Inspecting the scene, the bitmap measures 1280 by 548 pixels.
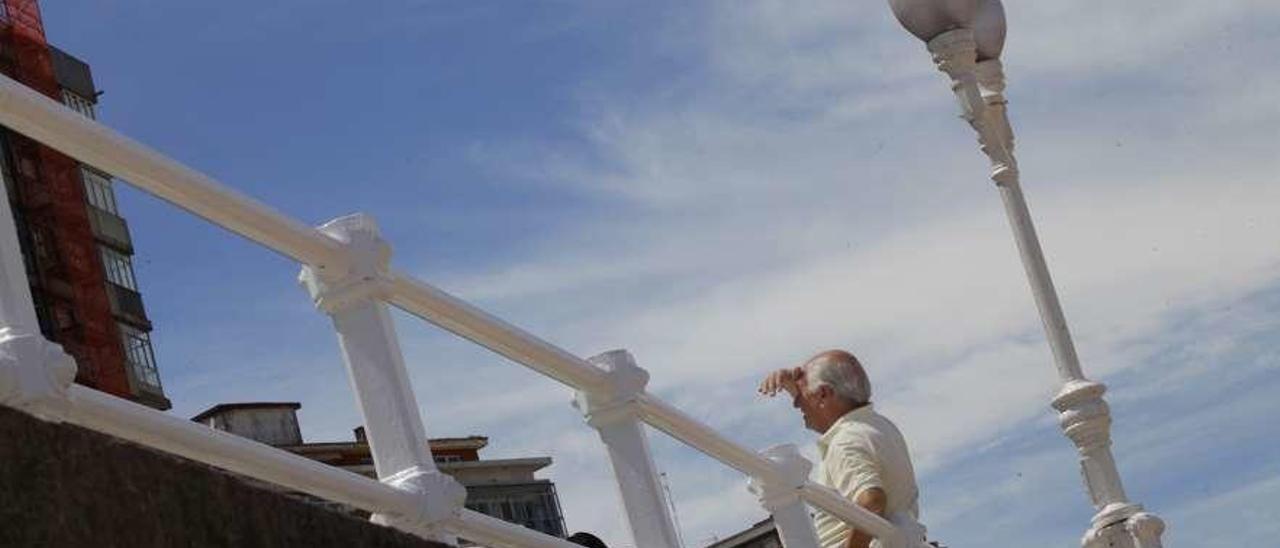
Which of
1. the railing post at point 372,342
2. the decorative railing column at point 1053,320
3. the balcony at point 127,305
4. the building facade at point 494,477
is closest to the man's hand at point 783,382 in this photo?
the railing post at point 372,342

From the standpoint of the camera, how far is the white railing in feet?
11.8

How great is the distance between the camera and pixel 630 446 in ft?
20.8

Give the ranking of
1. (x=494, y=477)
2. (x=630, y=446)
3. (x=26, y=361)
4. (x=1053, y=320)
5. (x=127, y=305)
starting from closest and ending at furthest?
(x=26, y=361) < (x=630, y=446) < (x=1053, y=320) < (x=494, y=477) < (x=127, y=305)

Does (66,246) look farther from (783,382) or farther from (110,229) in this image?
(783,382)

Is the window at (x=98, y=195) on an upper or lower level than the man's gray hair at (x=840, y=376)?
upper

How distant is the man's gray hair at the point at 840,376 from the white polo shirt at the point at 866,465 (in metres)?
0.05

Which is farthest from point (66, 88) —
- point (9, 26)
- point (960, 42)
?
point (960, 42)

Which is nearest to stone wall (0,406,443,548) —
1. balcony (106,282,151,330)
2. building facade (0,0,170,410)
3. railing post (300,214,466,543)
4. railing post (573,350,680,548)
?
railing post (300,214,466,543)

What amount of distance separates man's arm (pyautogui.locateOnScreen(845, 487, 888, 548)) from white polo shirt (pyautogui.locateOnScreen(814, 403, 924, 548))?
1 cm

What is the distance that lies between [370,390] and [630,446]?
150 cm

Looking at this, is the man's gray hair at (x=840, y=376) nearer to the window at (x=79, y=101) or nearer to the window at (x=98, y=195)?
the window at (x=79, y=101)

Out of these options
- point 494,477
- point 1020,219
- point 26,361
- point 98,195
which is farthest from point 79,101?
point 26,361

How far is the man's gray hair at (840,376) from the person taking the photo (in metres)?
7.38

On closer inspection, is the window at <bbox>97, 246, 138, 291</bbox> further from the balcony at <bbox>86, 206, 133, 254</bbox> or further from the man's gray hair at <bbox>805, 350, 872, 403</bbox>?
the man's gray hair at <bbox>805, 350, 872, 403</bbox>
